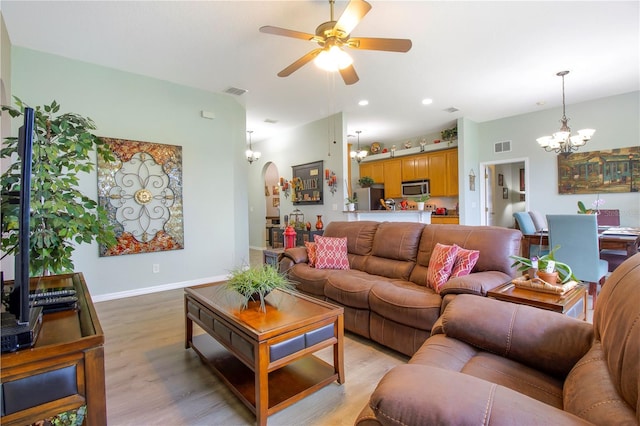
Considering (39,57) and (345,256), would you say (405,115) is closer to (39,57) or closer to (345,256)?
(345,256)

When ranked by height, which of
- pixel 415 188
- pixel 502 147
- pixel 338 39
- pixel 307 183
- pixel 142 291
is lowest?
pixel 142 291

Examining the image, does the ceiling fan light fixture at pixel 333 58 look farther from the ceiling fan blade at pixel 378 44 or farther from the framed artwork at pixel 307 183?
the framed artwork at pixel 307 183

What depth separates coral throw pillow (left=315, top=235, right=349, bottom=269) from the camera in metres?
3.35

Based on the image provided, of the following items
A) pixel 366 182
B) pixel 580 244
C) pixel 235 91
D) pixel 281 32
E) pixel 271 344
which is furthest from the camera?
pixel 366 182

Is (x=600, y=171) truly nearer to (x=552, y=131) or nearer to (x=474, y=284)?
(x=552, y=131)

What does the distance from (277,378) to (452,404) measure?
147 centimetres

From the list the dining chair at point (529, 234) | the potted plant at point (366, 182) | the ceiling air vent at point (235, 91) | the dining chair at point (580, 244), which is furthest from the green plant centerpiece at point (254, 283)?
the potted plant at point (366, 182)

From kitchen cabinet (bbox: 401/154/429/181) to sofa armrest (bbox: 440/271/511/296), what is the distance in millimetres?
5336

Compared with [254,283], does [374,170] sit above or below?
above

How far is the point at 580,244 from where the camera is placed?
11.0 feet

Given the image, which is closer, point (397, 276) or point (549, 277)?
point (549, 277)

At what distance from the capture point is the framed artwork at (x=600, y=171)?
5.04 m

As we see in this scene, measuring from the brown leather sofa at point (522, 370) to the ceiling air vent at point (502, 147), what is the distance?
5838 mm

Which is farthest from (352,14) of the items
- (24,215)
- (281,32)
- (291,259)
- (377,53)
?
(291,259)
